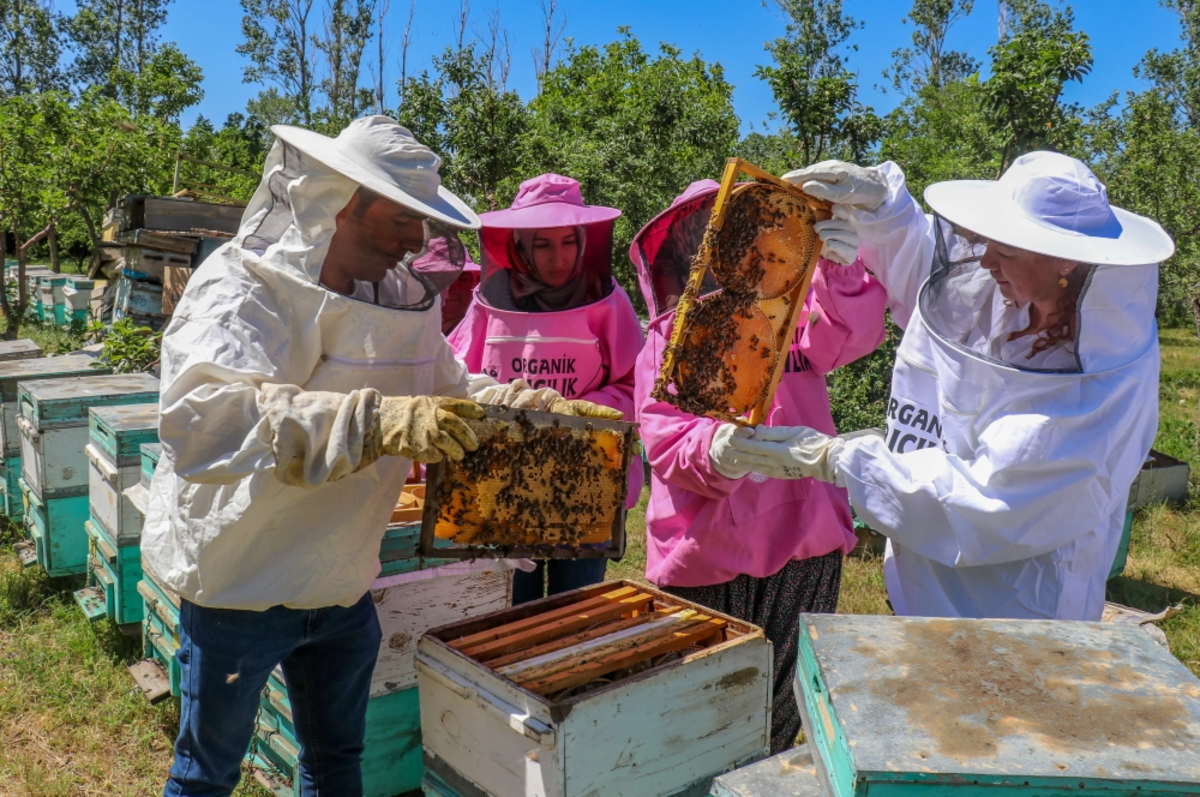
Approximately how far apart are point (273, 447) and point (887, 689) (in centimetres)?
129

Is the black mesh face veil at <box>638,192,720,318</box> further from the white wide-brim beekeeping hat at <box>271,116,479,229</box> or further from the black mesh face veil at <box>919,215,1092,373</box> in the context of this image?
the white wide-brim beekeeping hat at <box>271,116,479,229</box>

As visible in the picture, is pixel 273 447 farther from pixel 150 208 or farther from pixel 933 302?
pixel 150 208

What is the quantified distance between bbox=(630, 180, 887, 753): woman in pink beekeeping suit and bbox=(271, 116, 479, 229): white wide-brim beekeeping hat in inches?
34.8

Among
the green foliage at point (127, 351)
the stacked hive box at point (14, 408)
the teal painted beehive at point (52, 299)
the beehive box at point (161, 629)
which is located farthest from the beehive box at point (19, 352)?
the teal painted beehive at point (52, 299)

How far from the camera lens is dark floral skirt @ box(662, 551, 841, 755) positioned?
9.81ft

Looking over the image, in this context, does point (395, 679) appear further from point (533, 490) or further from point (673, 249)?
point (673, 249)

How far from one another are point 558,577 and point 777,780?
1868mm

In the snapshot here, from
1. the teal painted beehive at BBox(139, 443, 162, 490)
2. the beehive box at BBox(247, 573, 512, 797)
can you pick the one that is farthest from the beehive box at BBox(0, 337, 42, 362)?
the beehive box at BBox(247, 573, 512, 797)

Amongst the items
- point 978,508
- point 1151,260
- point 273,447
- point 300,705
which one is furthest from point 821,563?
point 273,447

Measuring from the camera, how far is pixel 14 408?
572 cm

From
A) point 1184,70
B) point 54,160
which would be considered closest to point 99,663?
point 54,160

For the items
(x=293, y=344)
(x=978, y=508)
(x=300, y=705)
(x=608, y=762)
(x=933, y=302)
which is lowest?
(x=300, y=705)

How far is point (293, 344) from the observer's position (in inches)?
86.8

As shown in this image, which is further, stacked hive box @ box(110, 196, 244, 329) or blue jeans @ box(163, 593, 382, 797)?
stacked hive box @ box(110, 196, 244, 329)
